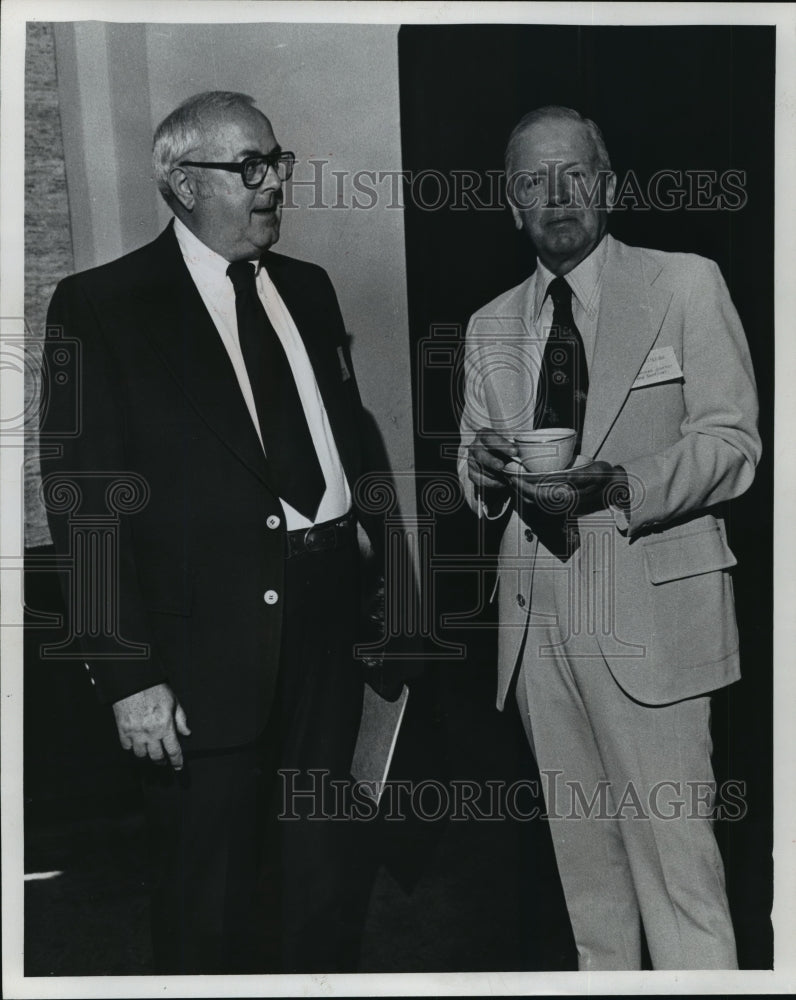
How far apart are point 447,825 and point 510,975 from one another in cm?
49

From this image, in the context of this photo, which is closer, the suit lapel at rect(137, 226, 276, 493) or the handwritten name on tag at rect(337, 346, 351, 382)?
the suit lapel at rect(137, 226, 276, 493)

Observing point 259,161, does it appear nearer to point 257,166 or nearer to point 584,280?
point 257,166

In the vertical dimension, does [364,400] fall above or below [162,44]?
below

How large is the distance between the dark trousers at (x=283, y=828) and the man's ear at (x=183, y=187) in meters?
1.04

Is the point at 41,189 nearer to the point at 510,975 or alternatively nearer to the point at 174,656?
the point at 174,656

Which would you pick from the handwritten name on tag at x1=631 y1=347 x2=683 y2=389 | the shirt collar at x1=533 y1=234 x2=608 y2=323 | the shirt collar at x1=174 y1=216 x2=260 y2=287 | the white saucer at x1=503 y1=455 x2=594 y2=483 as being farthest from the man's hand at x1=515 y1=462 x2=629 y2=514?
the shirt collar at x1=174 y1=216 x2=260 y2=287

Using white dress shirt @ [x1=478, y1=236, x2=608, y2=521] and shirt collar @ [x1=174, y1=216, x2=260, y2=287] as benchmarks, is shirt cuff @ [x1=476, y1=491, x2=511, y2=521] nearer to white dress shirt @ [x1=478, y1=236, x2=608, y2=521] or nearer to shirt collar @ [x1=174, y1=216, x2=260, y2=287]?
white dress shirt @ [x1=478, y1=236, x2=608, y2=521]

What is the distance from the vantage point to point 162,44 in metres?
3.10

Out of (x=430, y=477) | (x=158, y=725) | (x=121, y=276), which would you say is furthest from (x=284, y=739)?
(x=121, y=276)

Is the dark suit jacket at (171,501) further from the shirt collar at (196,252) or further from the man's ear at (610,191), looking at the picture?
the man's ear at (610,191)

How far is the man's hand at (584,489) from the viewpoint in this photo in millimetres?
3092

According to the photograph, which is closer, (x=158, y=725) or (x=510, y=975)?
(x=158, y=725)

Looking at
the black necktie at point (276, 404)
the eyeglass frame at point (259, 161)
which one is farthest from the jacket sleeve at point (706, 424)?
the eyeglass frame at point (259, 161)

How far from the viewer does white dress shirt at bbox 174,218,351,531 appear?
306 cm
